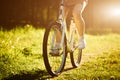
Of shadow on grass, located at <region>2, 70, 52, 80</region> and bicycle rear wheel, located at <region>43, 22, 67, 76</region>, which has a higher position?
bicycle rear wheel, located at <region>43, 22, 67, 76</region>

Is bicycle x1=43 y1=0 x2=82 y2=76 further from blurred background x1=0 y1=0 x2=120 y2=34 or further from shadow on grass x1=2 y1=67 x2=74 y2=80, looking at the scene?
blurred background x1=0 y1=0 x2=120 y2=34

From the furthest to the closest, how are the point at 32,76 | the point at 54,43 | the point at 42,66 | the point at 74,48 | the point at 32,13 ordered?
the point at 32,13 → the point at 74,48 → the point at 42,66 → the point at 54,43 → the point at 32,76

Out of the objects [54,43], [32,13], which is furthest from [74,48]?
[32,13]

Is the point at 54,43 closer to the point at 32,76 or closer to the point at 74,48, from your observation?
the point at 32,76

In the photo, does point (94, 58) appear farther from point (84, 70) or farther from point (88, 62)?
point (84, 70)

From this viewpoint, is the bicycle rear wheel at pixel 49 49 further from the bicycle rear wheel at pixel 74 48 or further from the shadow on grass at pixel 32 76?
the bicycle rear wheel at pixel 74 48

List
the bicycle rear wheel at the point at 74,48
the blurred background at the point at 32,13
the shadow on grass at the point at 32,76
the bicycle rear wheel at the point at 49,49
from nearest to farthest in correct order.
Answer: the bicycle rear wheel at the point at 49,49
the shadow on grass at the point at 32,76
the bicycle rear wheel at the point at 74,48
the blurred background at the point at 32,13

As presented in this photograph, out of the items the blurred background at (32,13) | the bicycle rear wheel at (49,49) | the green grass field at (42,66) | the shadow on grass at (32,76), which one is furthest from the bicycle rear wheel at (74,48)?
the blurred background at (32,13)

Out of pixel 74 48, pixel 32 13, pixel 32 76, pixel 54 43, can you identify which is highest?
pixel 32 13

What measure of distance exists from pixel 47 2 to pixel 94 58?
13125 millimetres

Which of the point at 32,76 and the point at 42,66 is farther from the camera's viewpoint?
the point at 42,66

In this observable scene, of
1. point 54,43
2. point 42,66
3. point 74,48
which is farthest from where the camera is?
point 74,48

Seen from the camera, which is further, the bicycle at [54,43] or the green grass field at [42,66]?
the green grass field at [42,66]

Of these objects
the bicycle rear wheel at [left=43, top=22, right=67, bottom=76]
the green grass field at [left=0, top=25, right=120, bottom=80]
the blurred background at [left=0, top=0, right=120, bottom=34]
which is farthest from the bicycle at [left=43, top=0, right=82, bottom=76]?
the blurred background at [left=0, top=0, right=120, bottom=34]
